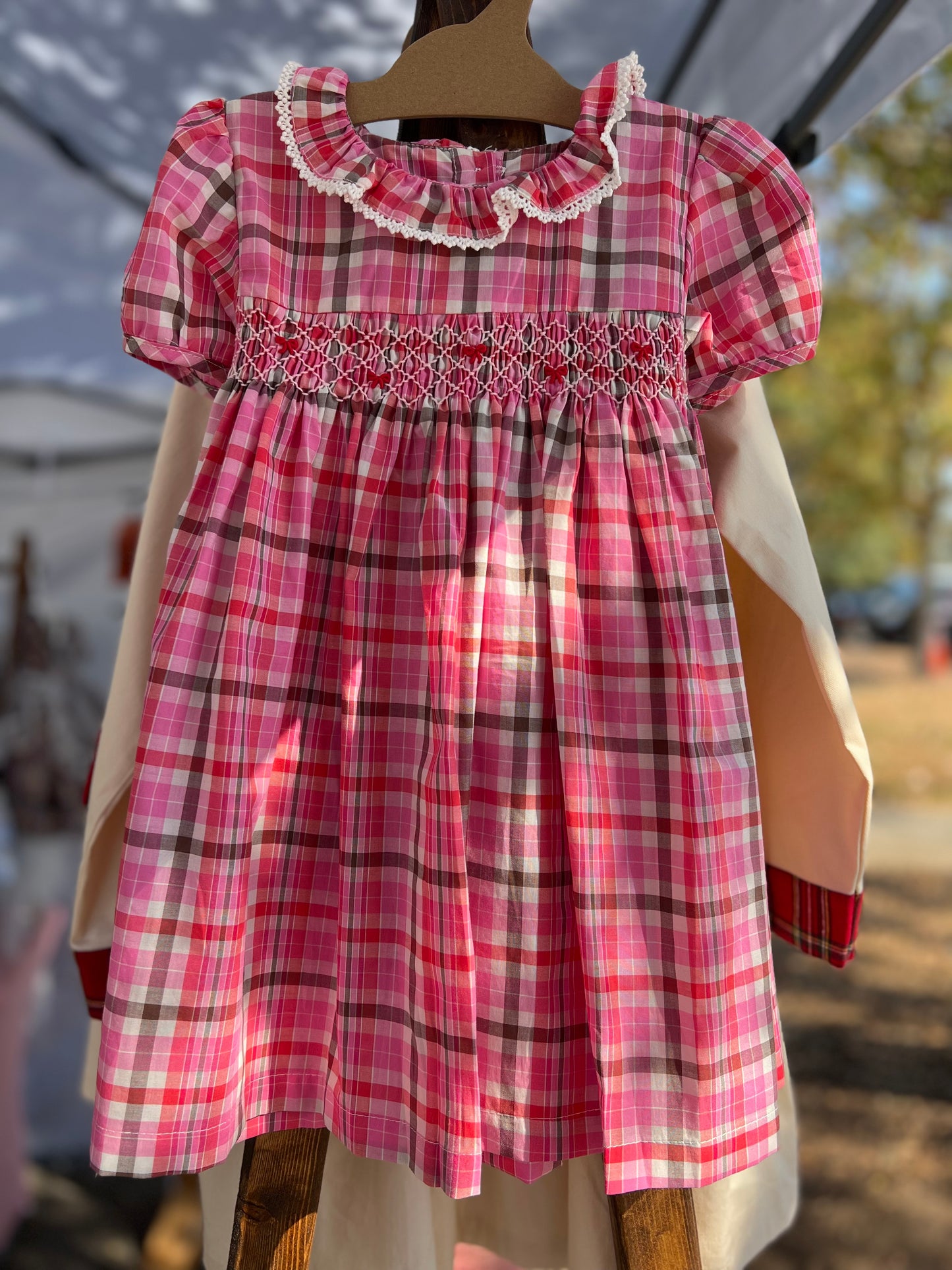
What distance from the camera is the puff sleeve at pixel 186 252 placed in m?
0.62

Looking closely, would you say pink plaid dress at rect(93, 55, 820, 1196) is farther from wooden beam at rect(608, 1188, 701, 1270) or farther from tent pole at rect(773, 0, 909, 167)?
tent pole at rect(773, 0, 909, 167)

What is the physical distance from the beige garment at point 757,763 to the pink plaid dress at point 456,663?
0.09m

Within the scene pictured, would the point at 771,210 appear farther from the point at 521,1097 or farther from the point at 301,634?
the point at 521,1097

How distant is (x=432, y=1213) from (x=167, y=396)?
211cm

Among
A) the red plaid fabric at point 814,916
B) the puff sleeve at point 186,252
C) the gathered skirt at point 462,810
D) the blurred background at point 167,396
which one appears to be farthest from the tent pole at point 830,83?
the red plaid fabric at point 814,916

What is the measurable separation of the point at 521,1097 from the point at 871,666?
691cm

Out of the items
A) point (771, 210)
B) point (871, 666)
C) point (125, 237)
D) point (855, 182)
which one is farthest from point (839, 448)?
point (771, 210)

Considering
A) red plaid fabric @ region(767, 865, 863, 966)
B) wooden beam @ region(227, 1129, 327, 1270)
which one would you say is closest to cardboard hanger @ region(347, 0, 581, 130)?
red plaid fabric @ region(767, 865, 863, 966)

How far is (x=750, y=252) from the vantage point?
24.8 inches

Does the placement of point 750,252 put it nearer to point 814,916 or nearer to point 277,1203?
point 814,916

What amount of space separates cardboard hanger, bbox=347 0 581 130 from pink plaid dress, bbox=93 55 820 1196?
27 mm

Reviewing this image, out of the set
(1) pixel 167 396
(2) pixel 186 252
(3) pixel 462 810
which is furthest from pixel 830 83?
(1) pixel 167 396

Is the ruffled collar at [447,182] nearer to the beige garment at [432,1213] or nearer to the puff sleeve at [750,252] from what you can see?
the puff sleeve at [750,252]

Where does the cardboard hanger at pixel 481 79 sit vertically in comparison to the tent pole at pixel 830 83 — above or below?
below
